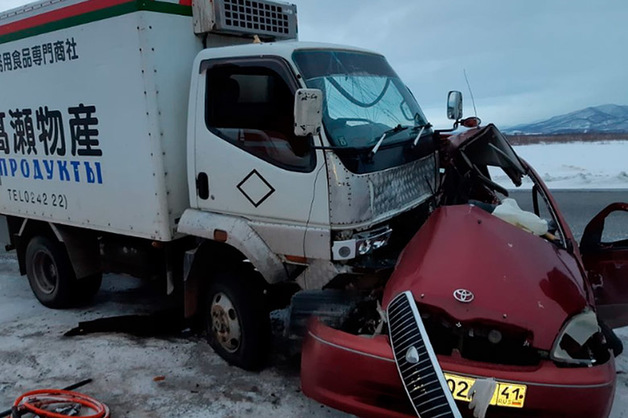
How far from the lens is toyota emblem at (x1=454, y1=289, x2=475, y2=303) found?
3031 millimetres

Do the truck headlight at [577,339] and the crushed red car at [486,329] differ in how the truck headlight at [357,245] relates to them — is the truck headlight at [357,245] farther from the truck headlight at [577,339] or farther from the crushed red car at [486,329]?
the truck headlight at [577,339]

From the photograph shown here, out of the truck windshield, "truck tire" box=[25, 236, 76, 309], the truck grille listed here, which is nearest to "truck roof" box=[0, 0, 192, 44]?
the truck windshield

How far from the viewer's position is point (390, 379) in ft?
9.89

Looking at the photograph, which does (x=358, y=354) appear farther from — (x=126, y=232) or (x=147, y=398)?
(x=126, y=232)

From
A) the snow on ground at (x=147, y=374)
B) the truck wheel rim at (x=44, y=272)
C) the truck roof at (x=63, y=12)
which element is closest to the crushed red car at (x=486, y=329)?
the snow on ground at (x=147, y=374)

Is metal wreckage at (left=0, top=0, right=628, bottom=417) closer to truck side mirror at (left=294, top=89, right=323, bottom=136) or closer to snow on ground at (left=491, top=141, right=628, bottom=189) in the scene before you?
truck side mirror at (left=294, top=89, right=323, bottom=136)

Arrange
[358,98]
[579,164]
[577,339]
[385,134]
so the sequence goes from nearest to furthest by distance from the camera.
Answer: [577,339]
[385,134]
[358,98]
[579,164]

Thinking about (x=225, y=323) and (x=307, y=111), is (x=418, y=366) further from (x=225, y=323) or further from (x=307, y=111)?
(x=225, y=323)

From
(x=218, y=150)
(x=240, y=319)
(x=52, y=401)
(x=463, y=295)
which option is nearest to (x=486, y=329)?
(x=463, y=295)

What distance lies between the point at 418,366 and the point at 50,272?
16.4 feet

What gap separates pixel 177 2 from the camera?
462cm

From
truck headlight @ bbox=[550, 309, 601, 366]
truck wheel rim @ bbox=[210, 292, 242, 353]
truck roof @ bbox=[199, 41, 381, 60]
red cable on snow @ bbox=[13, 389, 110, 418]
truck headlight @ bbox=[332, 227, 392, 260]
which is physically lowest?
red cable on snow @ bbox=[13, 389, 110, 418]

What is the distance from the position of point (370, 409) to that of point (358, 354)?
0.32 m

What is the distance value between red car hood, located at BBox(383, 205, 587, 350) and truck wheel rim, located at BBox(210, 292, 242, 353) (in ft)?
5.24
